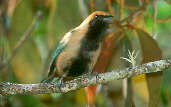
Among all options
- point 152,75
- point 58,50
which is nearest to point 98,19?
point 58,50

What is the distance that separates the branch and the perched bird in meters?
0.31

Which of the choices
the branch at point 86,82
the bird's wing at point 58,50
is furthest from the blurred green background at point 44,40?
the branch at point 86,82

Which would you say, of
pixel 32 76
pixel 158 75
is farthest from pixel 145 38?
pixel 32 76

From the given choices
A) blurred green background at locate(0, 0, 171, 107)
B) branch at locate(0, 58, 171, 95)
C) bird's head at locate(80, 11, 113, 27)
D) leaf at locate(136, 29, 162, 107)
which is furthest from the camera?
blurred green background at locate(0, 0, 171, 107)

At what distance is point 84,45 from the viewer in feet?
9.72

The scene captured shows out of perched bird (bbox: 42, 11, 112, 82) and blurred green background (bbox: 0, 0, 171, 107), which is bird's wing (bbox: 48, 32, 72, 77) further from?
blurred green background (bbox: 0, 0, 171, 107)

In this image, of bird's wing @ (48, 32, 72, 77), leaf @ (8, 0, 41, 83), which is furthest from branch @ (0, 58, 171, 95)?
leaf @ (8, 0, 41, 83)

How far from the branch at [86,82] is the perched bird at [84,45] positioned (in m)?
0.31

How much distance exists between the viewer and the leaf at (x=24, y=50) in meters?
3.84

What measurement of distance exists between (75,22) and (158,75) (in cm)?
108

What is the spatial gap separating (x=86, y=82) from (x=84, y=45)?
369 millimetres

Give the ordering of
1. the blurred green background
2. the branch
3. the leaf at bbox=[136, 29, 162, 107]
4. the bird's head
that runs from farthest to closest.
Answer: the blurred green background < the leaf at bbox=[136, 29, 162, 107] < the bird's head < the branch

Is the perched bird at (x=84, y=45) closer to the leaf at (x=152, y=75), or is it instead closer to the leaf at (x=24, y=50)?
the leaf at (x=152, y=75)

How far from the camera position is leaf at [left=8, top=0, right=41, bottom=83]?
12.6 ft
